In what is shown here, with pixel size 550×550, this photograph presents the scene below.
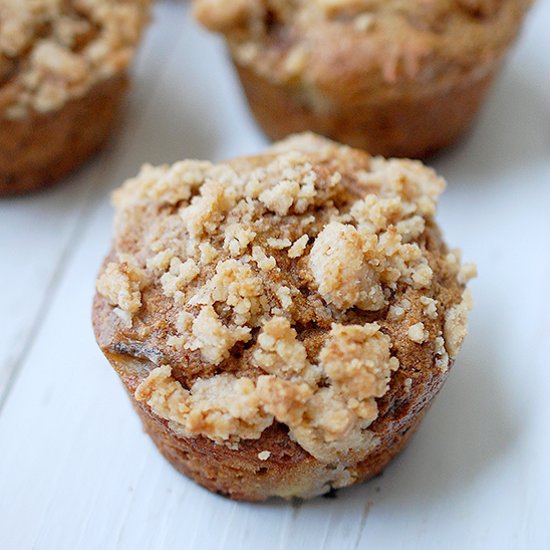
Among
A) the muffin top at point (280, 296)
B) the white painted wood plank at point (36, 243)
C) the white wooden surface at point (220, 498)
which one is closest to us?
the muffin top at point (280, 296)

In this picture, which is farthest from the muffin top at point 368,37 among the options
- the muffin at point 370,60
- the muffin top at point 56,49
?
the muffin top at point 56,49

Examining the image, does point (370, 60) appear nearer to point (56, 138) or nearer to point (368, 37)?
point (368, 37)

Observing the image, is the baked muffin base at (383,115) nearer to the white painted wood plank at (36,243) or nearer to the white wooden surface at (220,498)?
the white wooden surface at (220,498)

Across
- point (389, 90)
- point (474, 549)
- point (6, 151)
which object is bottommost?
point (474, 549)

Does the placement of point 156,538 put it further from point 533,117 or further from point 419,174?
point 533,117

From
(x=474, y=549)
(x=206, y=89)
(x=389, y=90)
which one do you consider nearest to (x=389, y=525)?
(x=474, y=549)

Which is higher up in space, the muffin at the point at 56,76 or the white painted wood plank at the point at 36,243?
the muffin at the point at 56,76
